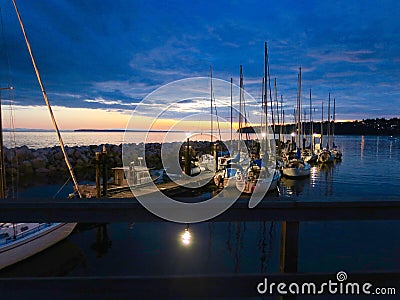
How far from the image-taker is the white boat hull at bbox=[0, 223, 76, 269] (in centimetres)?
711

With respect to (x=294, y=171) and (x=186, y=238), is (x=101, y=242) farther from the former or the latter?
(x=294, y=171)

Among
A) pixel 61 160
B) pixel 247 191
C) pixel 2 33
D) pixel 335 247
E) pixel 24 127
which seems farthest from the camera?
pixel 24 127

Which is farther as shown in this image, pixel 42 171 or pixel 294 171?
pixel 42 171

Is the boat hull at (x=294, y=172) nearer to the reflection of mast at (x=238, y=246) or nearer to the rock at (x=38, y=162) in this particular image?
the reflection of mast at (x=238, y=246)

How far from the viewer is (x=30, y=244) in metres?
7.68

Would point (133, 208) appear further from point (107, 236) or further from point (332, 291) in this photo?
Answer: point (107, 236)

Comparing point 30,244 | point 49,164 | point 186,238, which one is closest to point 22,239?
point 30,244

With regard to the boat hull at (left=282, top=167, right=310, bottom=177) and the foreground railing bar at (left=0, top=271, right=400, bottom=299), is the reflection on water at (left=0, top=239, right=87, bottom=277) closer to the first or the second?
the foreground railing bar at (left=0, top=271, right=400, bottom=299)

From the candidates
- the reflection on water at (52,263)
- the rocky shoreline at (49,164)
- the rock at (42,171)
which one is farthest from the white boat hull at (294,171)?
the rock at (42,171)

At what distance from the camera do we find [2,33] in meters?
8.44

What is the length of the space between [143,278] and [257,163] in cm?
1635

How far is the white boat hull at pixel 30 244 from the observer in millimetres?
7105

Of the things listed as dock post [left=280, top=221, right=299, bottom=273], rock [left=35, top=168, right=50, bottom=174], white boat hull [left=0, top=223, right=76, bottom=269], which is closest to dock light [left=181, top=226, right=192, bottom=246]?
white boat hull [left=0, top=223, right=76, bottom=269]

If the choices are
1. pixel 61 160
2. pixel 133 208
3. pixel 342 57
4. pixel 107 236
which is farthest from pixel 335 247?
pixel 61 160
